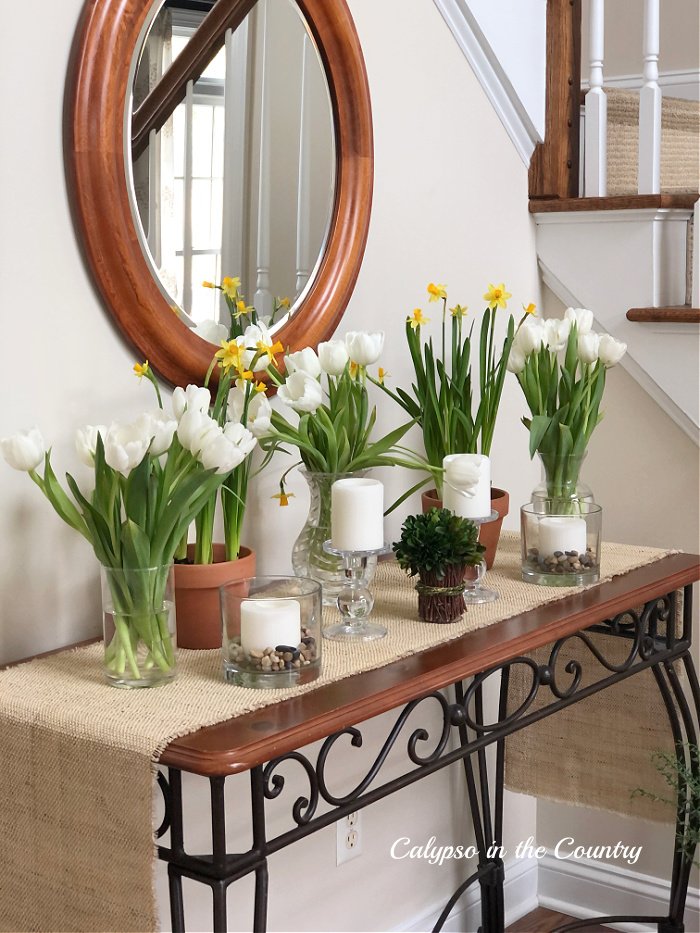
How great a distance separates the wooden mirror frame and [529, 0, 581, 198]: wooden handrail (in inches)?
25.6

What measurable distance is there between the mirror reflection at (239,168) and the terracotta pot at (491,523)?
1.27ft

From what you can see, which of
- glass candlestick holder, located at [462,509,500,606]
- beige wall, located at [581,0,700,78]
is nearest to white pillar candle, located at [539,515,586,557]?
glass candlestick holder, located at [462,509,500,606]

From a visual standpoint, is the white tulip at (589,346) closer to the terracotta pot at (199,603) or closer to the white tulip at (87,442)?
the terracotta pot at (199,603)

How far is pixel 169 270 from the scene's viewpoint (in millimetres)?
1589

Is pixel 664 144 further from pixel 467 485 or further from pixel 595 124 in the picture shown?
pixel 467 485

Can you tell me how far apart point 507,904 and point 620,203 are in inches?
59.2

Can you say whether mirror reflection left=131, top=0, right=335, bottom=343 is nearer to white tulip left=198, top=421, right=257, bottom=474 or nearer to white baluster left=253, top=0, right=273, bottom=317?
white baluster left=253, top=0, right=273, bottom=317

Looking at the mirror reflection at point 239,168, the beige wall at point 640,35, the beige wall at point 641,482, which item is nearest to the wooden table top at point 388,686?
the beige wall at point 641,482

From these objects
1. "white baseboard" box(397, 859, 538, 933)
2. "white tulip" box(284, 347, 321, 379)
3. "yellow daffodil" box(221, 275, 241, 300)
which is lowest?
"white baseboard" box(397, 859, 538, 933)

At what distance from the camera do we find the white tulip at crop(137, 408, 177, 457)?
127 cm

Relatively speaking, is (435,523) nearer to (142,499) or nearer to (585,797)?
(142,499)

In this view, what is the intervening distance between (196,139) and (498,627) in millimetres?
799

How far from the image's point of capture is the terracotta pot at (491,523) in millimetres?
1805

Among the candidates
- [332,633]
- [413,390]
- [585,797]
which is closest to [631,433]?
[413,390]
